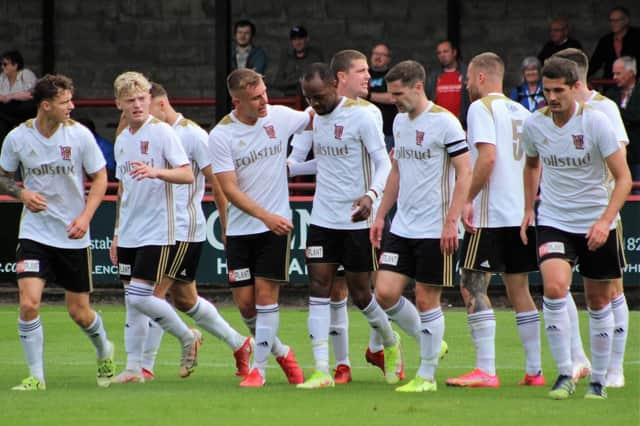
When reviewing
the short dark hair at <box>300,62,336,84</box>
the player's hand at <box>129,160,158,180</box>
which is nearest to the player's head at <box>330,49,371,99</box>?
the short dark hair at <box>300,62,336,84</box>

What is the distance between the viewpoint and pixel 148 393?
8953 mm

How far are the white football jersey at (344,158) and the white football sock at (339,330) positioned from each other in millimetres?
690

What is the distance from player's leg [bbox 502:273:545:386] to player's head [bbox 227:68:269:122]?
189cm

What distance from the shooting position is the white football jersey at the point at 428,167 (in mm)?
8859

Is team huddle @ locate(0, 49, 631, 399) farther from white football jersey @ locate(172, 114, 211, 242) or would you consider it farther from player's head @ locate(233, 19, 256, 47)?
player's head @ locate(233, 19, 256, 47)

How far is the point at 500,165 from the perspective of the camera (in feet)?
30.4

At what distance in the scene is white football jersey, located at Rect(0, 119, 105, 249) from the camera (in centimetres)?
927

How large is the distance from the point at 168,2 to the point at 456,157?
43.7ft

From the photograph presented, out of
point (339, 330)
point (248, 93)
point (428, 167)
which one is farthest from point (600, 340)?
point (248, 93)

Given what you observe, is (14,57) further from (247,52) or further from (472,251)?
(472,251)

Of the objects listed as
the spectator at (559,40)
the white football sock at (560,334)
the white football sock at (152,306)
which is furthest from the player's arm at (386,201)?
the spectator at (559,40)

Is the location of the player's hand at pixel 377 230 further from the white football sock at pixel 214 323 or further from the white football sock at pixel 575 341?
the white football sock at pixel 214 323

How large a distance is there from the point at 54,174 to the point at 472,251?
269 cm

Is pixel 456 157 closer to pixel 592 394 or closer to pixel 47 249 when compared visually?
pixel 592 394
